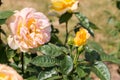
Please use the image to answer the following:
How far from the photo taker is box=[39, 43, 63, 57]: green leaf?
1.67 metres

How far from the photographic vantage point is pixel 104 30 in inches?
242

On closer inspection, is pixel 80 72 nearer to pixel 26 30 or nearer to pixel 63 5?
pixel 26 30

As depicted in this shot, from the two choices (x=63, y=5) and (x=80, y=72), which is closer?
(x=80, y=72)

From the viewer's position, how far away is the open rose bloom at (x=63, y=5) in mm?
1856

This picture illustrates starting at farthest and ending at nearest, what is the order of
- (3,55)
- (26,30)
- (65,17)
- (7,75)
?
(65,17) → (3,55) → (26,30) → (7,75)

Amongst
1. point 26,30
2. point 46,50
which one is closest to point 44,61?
point 46,50

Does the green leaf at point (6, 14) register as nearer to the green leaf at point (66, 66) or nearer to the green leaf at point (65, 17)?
the green leaf at point (66, 66)

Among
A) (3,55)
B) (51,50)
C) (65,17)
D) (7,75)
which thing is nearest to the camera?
(7,75)

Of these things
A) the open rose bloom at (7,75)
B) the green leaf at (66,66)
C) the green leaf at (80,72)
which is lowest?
the green leaf at (80,72)

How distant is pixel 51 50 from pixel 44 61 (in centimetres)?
5

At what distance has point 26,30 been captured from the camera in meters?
1.58

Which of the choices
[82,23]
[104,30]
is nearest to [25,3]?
[104,30]

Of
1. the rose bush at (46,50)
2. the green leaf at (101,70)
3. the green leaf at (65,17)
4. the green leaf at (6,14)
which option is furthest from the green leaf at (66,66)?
the green leaf at (65,17)

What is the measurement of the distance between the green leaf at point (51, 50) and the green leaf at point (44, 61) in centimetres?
2
